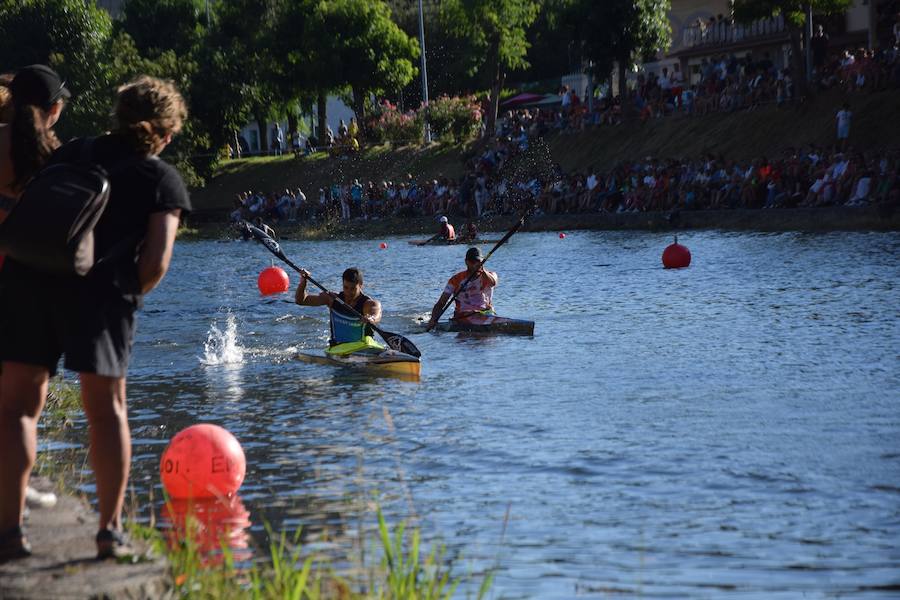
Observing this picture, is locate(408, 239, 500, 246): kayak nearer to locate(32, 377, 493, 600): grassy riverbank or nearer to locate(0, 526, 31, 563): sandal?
locate(32, 377, 493, 600): grassy riverbank

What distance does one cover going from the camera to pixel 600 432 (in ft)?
34.4

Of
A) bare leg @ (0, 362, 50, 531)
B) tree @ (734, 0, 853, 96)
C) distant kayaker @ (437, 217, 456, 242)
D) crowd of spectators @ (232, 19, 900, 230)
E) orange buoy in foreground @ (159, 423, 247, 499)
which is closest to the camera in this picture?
bare leg @ (0, 362, 50, 531)

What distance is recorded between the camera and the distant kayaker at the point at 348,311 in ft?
49.1

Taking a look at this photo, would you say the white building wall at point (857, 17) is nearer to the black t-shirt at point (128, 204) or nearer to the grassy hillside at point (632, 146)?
the grassy hillside at point (632, 146)

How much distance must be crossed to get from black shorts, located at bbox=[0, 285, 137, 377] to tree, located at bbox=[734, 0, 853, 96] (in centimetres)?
3470

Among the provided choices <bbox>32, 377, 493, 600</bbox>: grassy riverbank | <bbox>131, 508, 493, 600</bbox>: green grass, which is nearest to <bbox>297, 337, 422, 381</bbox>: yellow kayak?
<bbox>32, 377, 493, 600</bbox>: grassy riverbank

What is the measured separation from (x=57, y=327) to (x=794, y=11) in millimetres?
35467

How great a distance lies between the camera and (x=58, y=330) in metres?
5.10

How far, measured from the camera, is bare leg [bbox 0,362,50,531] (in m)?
5.09

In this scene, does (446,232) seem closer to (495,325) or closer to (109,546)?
(495,325)

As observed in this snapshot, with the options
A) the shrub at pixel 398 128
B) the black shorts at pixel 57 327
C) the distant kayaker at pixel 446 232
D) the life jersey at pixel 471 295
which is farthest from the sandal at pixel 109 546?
the shrub at pixel 398 128

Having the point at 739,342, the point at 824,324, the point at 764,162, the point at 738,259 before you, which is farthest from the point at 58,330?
the point at 764,162

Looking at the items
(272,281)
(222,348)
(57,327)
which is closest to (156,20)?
(272,281)

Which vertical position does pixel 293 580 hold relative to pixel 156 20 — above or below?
below
